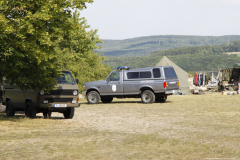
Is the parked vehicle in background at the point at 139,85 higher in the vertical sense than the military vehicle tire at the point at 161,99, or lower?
higher

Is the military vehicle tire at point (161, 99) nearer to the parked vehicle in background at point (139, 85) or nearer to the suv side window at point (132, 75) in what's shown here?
the parked vehicle in background at point (139, 85)

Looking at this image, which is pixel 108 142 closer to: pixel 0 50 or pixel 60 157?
pixel 60 157

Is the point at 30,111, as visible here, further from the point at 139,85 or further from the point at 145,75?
the point at 145,75

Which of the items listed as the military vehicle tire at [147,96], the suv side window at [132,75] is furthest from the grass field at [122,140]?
the suv side window at [132,75]

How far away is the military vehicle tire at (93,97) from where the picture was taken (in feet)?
73.0

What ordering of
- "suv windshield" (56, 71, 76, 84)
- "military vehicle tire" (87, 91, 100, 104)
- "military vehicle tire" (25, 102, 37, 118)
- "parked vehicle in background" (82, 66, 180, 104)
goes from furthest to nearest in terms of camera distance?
"military vehicle tire" (87, 91, 100, 104) → "parked vehicle in background" (82, 66, 180, 104) → "suv windshield" (56, 71, 76, 84) → "military vehicle tire" (25, 102, 37, 118)

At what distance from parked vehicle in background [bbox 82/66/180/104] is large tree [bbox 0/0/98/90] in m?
8.94

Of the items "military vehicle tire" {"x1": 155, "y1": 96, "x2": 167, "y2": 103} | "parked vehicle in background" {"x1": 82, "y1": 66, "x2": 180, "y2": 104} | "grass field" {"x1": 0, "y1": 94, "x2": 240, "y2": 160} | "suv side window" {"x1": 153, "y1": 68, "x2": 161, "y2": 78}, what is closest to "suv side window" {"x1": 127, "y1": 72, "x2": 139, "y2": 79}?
"parked vehicle in background" {"x1": 82, "y1": 66, "x2": 180, "y2": 104}

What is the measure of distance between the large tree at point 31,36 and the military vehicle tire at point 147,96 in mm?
9095

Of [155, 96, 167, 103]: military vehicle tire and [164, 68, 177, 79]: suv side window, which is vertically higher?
[164, 68, 177, 79]: suv side window

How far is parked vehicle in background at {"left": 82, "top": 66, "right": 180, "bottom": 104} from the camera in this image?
21.0 meters

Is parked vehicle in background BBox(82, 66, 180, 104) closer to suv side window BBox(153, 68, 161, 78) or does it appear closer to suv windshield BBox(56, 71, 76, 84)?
suv side window BBox(153, 68, 161, 78)

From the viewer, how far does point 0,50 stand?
39.3 feet

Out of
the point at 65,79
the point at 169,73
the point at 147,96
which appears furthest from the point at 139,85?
the point at 65,79
